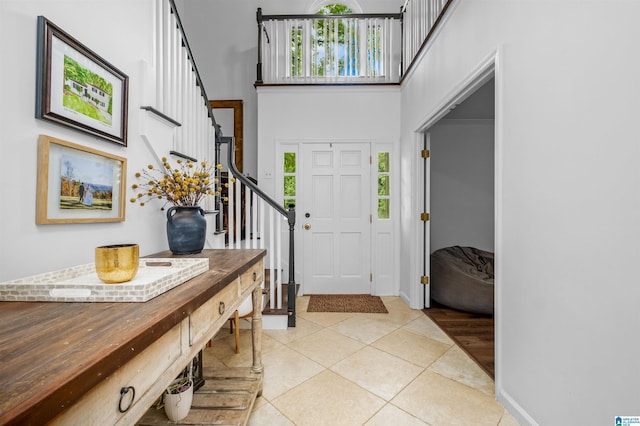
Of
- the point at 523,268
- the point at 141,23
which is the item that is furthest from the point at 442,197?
the point at 141,23

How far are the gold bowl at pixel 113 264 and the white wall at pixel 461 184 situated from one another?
4126 mm

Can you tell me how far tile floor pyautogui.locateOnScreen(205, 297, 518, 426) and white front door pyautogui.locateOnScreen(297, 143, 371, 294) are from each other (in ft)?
3.28

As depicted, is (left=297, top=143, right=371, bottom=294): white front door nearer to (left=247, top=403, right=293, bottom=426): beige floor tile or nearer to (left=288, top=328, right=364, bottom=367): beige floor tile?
(left=288, top=328, right=364, bottom=367): beige floor tile

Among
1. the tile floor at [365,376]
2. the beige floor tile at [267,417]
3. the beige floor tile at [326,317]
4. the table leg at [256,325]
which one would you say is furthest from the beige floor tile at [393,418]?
the beige floor tile at [326,317]

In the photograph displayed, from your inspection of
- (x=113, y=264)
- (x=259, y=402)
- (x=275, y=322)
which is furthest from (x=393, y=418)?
(x=113, y=264)

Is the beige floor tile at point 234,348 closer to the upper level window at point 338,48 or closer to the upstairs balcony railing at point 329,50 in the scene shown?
the upstairs balcony railing at point 329,50

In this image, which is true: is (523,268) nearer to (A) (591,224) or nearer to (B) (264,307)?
(A) (591,224)

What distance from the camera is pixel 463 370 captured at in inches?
79.7

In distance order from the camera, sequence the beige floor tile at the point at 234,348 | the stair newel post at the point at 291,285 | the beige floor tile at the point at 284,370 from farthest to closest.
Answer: the stair newel post at the point at 291,285
the beige floor tile at the point at 234,348
the beige floor tile at the point at 284,370

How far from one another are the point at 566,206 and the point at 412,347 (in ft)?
5.28

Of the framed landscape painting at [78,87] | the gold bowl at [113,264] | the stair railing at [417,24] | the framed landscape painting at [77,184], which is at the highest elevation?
the stair railing at [417,24]

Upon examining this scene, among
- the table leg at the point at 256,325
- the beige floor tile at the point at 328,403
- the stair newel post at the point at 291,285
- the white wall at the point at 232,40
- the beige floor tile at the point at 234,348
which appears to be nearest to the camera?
the beige floor tile at the point at 328,403

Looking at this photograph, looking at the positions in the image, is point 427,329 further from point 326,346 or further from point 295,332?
point 295,332

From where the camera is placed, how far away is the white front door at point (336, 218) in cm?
386
